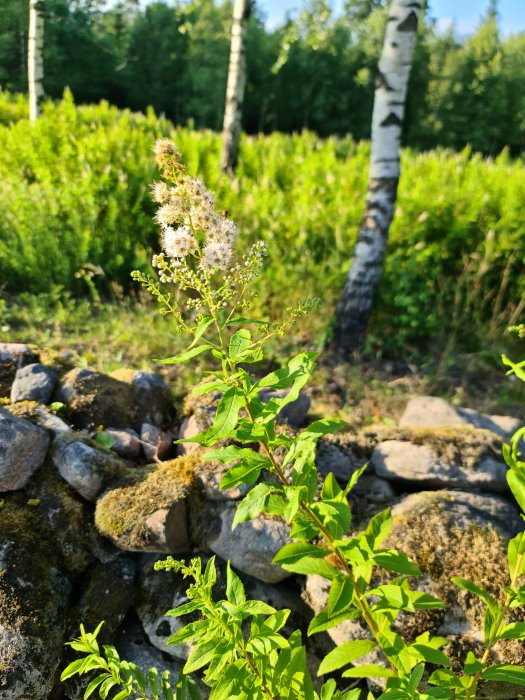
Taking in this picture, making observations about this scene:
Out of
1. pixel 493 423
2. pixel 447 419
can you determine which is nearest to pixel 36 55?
pixel 447 419

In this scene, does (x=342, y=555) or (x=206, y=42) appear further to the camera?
(x=206, y=42)

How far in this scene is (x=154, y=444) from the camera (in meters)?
3.25

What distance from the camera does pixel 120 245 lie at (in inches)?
219

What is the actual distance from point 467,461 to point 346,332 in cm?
210

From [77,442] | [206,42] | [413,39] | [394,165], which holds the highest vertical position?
[206,42]

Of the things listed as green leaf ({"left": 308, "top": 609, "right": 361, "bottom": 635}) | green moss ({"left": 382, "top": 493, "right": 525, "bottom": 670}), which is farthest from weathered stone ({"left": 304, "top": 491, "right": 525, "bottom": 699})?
green leaf ({"left": 308, "top": 609, "right": 361, "bottom": 635})

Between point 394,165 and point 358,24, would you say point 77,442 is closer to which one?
point 394,165

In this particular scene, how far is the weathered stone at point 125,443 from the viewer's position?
10.4 ft

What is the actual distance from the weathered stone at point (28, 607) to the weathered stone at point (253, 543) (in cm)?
74

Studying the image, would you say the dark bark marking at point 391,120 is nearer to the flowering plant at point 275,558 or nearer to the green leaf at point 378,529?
the flowering plant at point 275,558

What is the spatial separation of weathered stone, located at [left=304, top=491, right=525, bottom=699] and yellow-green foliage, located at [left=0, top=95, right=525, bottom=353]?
8.08ft

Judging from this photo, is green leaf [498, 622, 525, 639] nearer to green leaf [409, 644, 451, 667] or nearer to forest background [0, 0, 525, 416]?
green leaf [409, 644, 451, 667]

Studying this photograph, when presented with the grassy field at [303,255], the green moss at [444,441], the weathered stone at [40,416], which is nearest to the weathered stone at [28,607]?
the weathered stone at [40,416]

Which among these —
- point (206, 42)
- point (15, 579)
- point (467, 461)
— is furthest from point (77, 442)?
point (206, 42)
